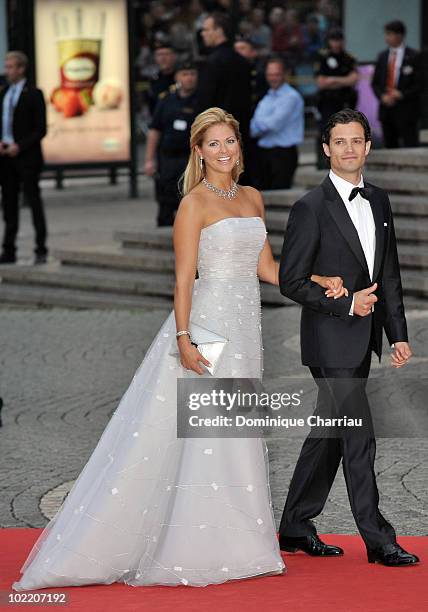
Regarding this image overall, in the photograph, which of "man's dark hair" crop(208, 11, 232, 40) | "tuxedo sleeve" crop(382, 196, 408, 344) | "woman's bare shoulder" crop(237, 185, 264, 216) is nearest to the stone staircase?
"man's dark hair" crop(208, 11, 232, 40)

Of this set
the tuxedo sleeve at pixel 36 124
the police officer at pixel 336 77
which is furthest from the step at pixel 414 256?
the police officer at pixel 336 77

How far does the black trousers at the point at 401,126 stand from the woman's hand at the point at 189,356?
1092cm

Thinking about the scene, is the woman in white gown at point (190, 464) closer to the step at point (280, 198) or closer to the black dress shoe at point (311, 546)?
the black dress shoe at point (311, 546)

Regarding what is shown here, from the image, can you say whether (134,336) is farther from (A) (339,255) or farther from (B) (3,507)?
(A) (339,255)

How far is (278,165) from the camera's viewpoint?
14734 millimetres

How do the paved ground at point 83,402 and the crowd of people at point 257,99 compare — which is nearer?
the paved ground at point 83,402

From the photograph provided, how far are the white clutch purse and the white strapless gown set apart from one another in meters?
0.03

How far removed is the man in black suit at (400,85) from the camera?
16.1 m

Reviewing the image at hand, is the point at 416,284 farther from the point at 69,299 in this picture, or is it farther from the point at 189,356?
the point at 189,356

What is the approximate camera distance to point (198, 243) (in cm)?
577

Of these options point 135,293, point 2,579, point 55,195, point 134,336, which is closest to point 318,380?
point 2,579

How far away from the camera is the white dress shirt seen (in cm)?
575

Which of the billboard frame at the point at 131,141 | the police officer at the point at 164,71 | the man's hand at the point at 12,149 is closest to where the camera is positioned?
the man's hand at the point at 12,149

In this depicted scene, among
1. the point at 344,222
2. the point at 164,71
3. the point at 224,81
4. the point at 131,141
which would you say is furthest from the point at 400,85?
the point at 344,222
